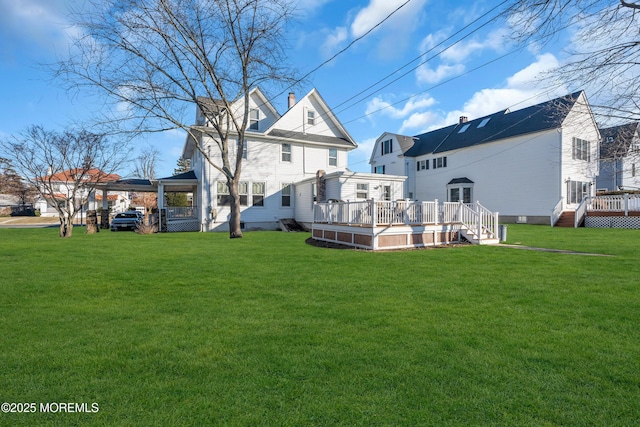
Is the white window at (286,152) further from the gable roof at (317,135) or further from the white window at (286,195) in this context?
the white window at (286,195)

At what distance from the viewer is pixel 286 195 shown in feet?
68.4

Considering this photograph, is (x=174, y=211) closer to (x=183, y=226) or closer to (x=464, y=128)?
(x=183, y=226)

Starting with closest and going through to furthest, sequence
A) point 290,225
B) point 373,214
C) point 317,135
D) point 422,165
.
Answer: point 373,214 < point 290,225 < point 317,135 < point 422,165

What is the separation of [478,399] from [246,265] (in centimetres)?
620

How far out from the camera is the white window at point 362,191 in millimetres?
17656

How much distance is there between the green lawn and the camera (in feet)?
7.40

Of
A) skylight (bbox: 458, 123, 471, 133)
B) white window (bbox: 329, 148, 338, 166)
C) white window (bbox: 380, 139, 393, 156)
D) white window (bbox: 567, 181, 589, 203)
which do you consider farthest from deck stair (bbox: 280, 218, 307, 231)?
skylight (bbox: 458, 123, 471, 133)

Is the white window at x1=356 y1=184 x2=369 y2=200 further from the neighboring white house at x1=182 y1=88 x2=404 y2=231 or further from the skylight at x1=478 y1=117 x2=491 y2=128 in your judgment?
the skylight at x1=478 y1=117 x2=491 y2=128

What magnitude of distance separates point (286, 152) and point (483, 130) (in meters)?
16.8

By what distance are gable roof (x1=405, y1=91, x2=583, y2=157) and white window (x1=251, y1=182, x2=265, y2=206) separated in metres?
16.9

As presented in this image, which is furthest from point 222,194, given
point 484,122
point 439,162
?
point 484,122

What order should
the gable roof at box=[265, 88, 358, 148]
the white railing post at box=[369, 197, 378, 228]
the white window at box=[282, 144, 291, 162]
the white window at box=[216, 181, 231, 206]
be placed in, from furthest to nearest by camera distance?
the white window at box=[282, 144, 291, 162], the gable roof at box=[265, 88, 358, 148], the white window at box=[216, 181, 231, 206], the white railing post at box=[369, 197, 378, 228]

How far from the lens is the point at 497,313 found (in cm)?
425

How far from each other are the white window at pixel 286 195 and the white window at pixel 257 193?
1353 millimetres
